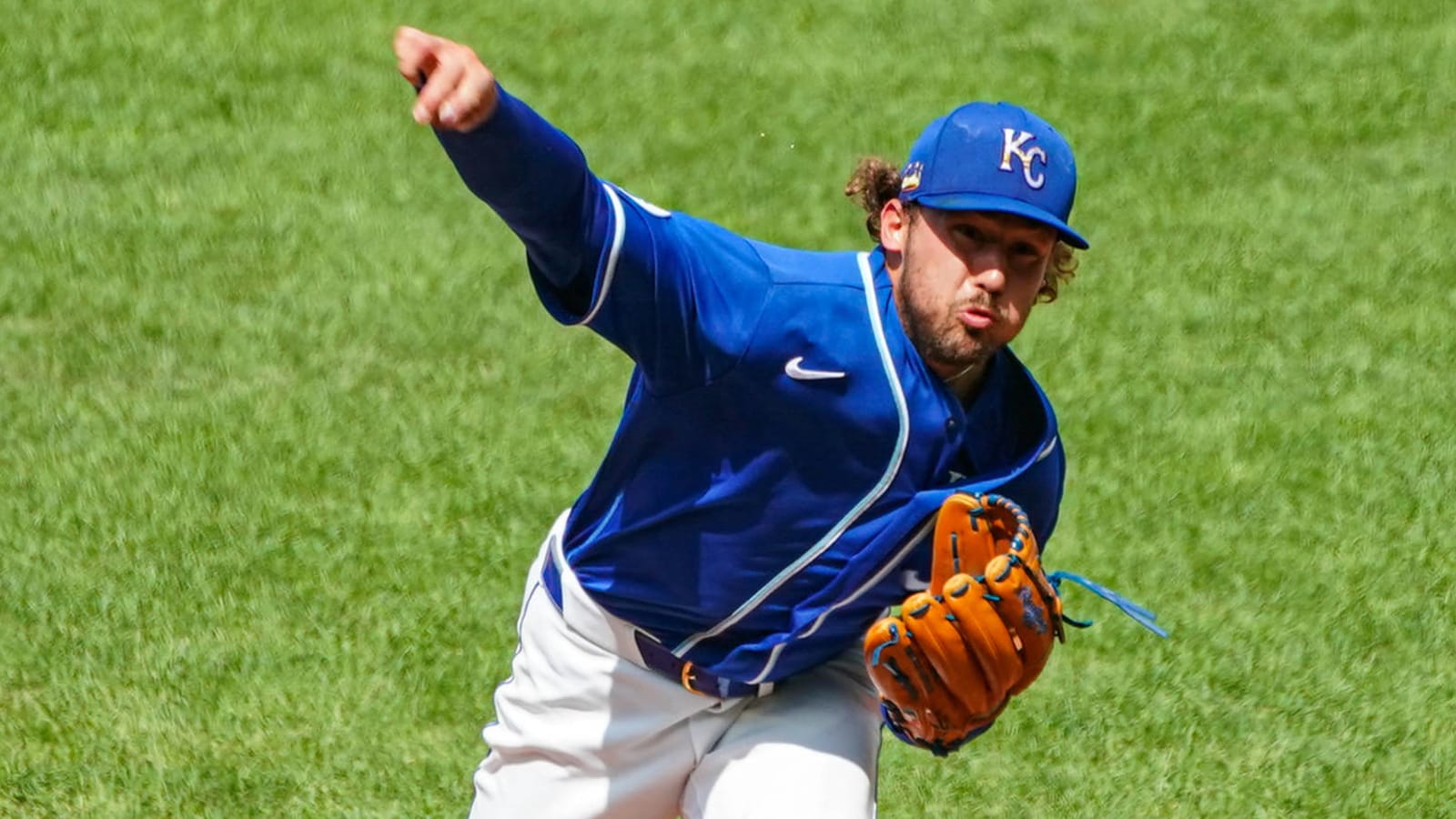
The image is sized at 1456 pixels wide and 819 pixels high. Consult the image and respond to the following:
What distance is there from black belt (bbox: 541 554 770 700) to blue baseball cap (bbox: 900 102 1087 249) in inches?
41.1

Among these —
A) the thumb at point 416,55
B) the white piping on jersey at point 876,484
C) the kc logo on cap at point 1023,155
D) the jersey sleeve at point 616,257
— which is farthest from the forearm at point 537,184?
the kc logo on cap at point 1023,155

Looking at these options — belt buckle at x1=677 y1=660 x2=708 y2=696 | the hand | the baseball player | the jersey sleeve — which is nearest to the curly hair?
the baseball player

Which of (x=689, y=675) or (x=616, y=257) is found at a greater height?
(x=616, y=257)

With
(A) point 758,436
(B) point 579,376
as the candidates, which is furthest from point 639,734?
(B) point 579,376

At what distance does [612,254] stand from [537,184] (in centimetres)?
22

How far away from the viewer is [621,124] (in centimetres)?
1109

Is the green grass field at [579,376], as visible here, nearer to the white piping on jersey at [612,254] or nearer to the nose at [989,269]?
the nose at [989,269]

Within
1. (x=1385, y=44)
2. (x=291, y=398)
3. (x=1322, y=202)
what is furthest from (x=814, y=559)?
(x=1385, y=44)

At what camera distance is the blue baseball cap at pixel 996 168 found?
13.9ft

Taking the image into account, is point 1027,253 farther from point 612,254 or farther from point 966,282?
point 612,254

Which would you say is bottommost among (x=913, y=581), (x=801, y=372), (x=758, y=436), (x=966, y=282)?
(x=913, y=581)

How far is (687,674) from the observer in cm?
451

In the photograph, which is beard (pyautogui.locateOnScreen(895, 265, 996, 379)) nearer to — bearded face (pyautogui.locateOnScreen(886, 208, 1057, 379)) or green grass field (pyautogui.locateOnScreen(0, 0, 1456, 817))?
bearded face (pyautogui.locateOnScreen(886, 208, 1057, 379))

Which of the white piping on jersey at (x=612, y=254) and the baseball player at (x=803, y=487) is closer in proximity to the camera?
the white piping on jersey at (x=612, y=254)
